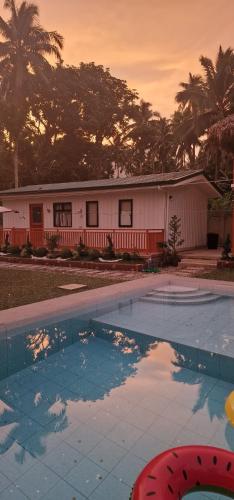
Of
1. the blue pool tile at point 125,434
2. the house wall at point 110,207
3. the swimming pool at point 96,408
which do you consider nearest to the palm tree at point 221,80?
the house wall at point 110,207

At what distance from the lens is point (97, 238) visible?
1420 centimetres

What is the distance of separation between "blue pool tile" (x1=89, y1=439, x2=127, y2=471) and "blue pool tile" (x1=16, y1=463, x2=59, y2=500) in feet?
1.20

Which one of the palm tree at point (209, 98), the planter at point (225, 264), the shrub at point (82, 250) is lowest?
the planter at point (225, 264)

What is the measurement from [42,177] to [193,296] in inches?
994

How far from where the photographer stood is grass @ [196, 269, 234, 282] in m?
9.36

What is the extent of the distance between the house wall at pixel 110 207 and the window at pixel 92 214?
0.56ft

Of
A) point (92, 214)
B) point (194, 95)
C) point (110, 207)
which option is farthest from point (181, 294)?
point (194, 95)

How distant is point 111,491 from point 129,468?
27 cm

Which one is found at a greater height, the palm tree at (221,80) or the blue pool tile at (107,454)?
the palm tree at (221,80)

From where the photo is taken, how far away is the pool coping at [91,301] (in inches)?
221

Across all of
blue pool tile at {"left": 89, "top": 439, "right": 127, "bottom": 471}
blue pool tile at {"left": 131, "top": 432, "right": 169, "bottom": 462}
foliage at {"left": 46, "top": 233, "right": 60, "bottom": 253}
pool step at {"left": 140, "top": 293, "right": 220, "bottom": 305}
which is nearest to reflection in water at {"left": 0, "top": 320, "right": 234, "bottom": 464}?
blue pool tile at {"left": 89, "top": 439, "right": 127, "bottom": 471}

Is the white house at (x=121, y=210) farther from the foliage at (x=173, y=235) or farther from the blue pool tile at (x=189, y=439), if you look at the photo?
the blue pool tile at (x=189, y=439)

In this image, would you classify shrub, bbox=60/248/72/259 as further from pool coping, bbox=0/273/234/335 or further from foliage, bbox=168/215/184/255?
pool coping, bbox=0/273/234/335

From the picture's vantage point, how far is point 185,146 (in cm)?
2672
